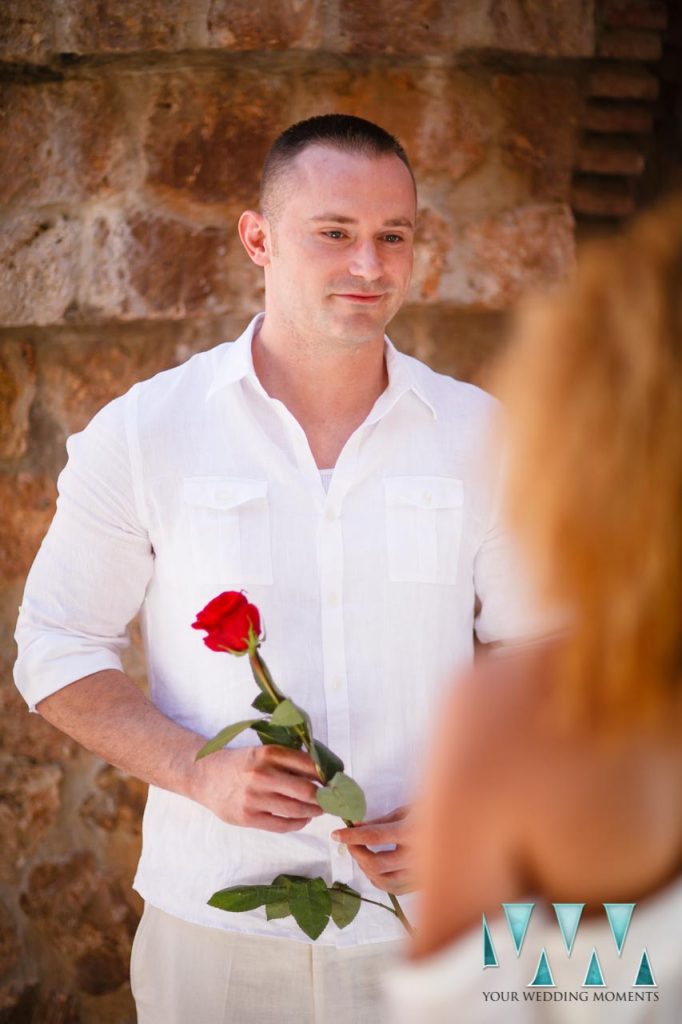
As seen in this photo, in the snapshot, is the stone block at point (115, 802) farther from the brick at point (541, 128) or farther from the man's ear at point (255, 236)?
the brick at point (541, 128)

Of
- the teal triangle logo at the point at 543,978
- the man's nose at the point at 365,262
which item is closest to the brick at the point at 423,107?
the man's nose at the point at 365,262

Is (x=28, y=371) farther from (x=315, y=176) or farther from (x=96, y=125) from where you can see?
(x=315, y=176)

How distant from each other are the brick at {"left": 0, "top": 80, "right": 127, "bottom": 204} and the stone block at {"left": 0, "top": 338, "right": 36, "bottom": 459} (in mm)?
324

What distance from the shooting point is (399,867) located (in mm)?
1773

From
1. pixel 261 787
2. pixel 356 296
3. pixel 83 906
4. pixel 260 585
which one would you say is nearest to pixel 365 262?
pixel 356 296

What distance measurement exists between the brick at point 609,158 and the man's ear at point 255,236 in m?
0.79

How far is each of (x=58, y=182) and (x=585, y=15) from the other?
1.19 meters

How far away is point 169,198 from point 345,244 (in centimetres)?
53

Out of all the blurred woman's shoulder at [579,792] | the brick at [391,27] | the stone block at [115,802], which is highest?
the brick at [391,27]

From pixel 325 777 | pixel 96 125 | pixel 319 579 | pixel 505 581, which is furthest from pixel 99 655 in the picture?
pixel 96 125

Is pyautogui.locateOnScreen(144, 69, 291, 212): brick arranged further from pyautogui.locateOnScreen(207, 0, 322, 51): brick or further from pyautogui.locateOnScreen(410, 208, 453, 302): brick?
pyautogui.locateOnScreen(410, 208, 453, 302): brick

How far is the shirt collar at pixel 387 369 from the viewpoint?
2.10 meters

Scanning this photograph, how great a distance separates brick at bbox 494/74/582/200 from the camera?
2.48 meters

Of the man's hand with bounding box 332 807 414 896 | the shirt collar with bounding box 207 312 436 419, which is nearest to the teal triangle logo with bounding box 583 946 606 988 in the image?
the man's hand with bounding box 332 807 414 896
